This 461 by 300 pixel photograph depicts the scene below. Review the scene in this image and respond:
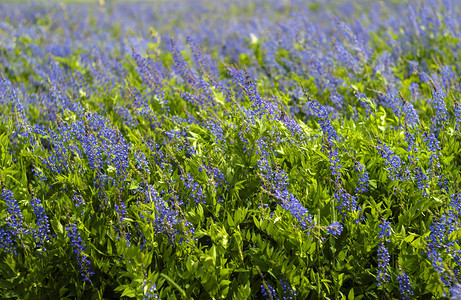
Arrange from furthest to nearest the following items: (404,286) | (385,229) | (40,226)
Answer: (40,226) < (385,229) < (404,286)

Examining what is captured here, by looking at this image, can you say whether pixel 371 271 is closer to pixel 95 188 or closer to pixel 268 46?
pixel 95 188

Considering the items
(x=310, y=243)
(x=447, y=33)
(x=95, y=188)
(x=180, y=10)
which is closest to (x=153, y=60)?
(x=95, y=188)

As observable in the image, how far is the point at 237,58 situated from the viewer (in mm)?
6211

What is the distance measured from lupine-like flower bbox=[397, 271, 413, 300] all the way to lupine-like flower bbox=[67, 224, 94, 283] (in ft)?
5.95

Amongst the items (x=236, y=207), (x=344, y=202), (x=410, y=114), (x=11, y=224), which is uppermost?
(x=410, y=114)

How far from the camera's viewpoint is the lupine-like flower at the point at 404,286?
2518 millimetres

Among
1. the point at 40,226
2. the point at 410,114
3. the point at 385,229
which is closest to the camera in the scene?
the point at 385,229

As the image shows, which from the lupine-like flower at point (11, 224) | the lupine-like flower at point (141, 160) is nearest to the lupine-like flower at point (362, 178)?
the lupine-like flower at point (141, 160)

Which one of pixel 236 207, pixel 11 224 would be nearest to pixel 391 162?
pixel 236 207

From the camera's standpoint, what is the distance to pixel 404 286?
2.51 metres

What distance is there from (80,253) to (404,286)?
75.5 inches

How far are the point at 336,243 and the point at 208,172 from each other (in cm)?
96

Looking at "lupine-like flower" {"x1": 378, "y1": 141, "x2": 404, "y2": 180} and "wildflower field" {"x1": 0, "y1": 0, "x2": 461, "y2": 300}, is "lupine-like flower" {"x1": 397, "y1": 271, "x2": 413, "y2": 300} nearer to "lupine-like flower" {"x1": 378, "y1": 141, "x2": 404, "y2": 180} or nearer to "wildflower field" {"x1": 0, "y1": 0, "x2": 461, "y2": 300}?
"wildflower field" {"x1": 0, "y1": 0, "x2": 461, "y2": 300}

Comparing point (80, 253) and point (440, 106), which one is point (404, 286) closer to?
point (440, 106)
